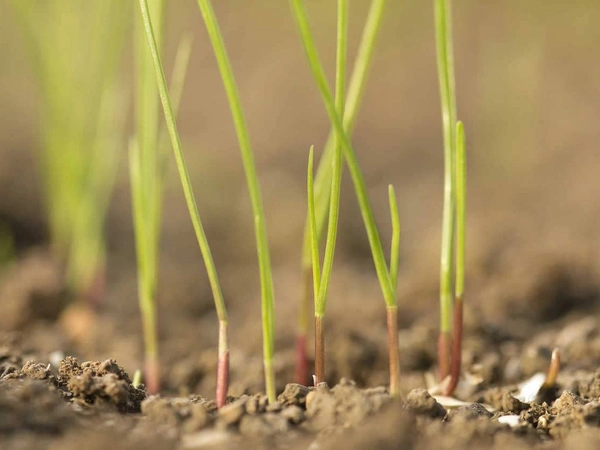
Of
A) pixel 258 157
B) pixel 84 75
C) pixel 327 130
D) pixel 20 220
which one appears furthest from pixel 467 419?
pixel 327 130

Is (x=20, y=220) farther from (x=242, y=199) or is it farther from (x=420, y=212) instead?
(x=420, y=212)

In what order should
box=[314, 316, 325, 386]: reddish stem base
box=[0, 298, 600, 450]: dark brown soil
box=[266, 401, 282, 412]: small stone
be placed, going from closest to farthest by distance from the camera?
box=[0, 298, 600, 450]: dark brown soil → box=[266, 401, 282, 412]: small stone → box=[314, 316, 325, 386]: reddish stem base

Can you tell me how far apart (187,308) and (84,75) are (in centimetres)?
63

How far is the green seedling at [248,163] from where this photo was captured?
0.79 m

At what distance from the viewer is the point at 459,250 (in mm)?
972

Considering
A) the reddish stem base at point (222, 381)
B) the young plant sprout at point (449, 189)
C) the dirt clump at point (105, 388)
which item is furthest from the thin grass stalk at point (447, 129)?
the dirt clump at point (105, 388)

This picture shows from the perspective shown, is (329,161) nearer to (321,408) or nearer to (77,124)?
(321,408)

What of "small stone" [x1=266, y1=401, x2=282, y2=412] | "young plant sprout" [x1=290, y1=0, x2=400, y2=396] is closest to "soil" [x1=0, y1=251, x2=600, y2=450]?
"small stone" [x1=266, y1=401, x2=282, y2=412]

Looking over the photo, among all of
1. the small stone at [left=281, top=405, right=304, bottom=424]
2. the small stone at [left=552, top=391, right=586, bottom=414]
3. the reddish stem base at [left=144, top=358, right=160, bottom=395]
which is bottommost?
the reddish stem base at [left=144, top=358, right=160, bottom=395]

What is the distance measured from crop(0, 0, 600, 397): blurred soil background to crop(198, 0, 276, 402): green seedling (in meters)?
0.29

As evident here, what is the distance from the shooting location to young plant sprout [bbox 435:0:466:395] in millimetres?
902

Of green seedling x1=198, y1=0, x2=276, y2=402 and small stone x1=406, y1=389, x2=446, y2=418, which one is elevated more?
green seedling x1=198, y1=0, x2=276, y2=402

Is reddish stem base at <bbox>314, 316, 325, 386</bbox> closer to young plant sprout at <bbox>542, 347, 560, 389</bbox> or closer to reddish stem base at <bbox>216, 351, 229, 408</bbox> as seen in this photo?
reddish stem base at <bbox>216, 351, 229, 408</bbox>

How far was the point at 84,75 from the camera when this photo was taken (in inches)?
67.8
